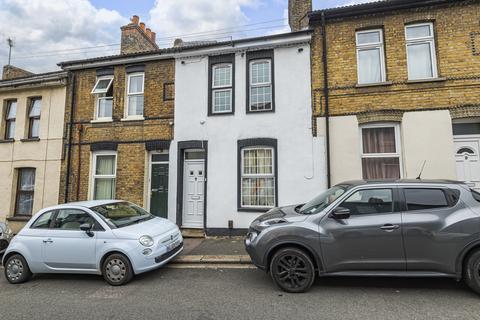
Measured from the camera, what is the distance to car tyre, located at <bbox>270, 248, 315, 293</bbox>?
4773 mm

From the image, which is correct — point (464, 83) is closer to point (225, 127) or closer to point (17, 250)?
point (225, 127)

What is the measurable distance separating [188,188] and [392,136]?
21.7ft

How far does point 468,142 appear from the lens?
8.05 m

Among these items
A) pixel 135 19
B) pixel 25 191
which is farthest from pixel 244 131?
pixel 25 191

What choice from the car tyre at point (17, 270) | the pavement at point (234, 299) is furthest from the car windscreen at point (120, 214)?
the car tyre at point (17, 270)

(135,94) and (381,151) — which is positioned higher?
(135,94)

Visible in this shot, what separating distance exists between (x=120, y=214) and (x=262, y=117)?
5.09 m

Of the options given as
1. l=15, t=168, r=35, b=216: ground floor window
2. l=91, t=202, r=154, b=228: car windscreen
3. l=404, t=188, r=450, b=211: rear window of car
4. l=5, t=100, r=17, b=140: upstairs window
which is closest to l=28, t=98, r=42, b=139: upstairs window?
l=5, t=100, r=17, b=140: upstairs window

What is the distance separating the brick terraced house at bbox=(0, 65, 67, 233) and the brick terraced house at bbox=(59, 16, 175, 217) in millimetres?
542

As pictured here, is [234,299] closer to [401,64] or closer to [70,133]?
[401,64]

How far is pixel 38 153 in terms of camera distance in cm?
1107

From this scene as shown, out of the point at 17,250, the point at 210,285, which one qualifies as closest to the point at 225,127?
the point at 210,285

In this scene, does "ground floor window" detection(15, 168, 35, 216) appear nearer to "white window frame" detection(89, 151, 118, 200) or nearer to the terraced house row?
the terraced house row

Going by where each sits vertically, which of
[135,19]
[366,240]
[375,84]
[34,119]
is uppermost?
[135,19]
